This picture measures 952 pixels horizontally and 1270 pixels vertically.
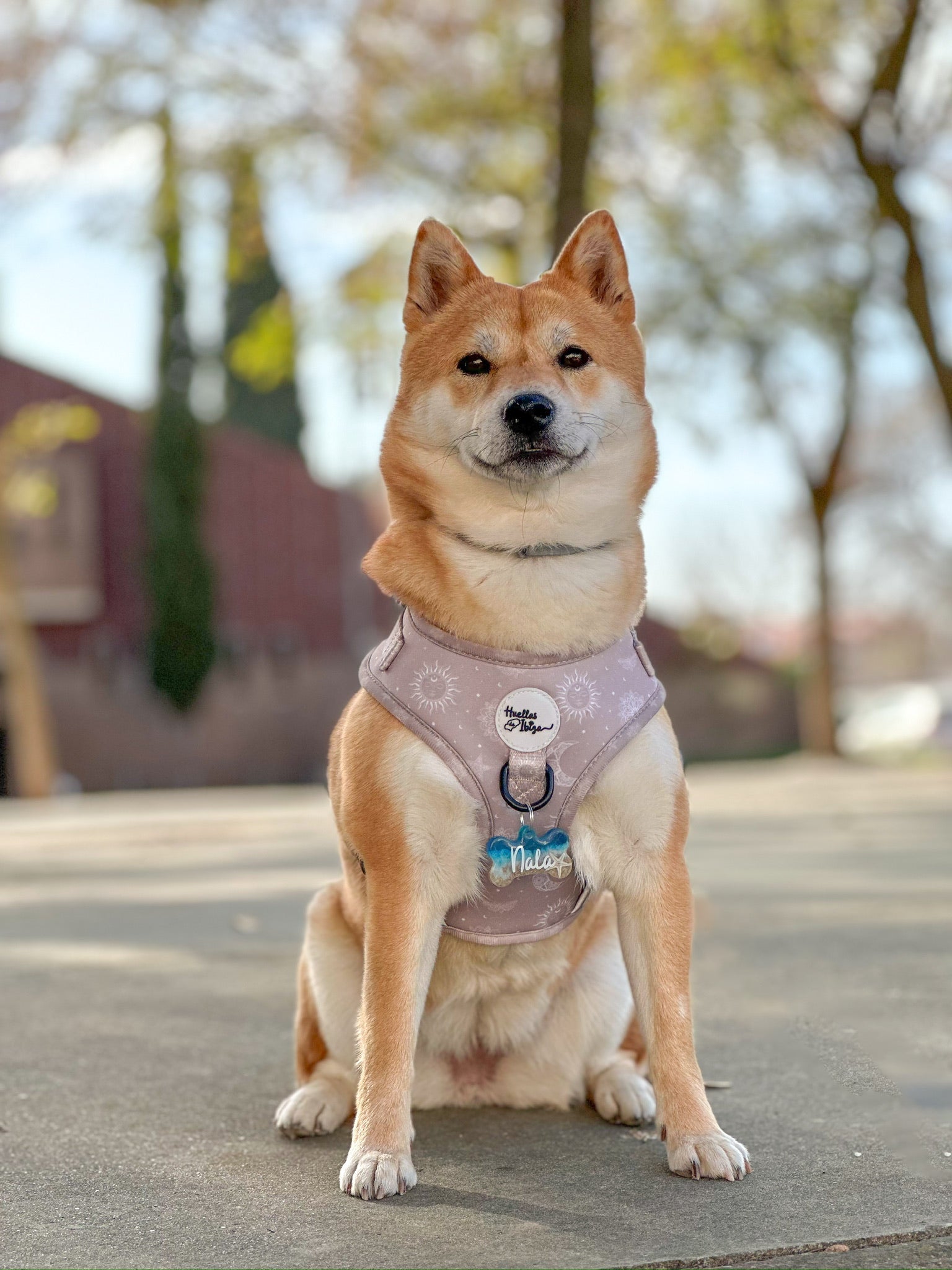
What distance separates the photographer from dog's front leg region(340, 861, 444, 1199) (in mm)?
2842

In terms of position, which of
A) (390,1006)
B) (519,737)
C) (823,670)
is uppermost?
(519,737)

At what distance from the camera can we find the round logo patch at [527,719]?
2918 millimetres

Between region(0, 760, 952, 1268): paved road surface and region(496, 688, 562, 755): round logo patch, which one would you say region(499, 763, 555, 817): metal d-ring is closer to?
region(496, 688, 562, 755): round logo patch

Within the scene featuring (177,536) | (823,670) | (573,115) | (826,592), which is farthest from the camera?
(177,536)

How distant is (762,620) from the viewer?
181ft

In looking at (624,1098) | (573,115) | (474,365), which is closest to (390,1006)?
(624,1098)

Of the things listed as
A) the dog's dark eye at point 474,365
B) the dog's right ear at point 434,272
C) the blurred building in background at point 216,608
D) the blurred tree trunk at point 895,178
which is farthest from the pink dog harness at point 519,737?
the blurred building in background at point 216,608

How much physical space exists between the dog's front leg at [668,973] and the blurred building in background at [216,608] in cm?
2454

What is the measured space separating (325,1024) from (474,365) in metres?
1.53

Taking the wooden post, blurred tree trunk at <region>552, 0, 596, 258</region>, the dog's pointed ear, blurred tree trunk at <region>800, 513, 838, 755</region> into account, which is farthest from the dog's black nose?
blurred tree trunk at <region>800, 513, 838, 755</region>

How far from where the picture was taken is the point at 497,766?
2.91 m

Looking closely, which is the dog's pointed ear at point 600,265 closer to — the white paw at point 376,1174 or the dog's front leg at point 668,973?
the dog's front leg at point 668,973

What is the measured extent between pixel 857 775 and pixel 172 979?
13.7m

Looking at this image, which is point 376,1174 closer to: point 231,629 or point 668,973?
point 668,973
